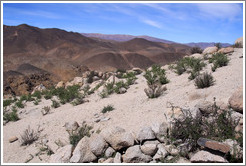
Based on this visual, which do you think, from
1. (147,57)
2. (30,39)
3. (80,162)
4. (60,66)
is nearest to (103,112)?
(80,162)

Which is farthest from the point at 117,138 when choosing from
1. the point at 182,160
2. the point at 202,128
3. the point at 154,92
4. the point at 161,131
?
the point at 154,92

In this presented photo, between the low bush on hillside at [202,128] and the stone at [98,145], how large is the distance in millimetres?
1140

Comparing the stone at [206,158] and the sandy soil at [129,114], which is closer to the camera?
the stone at [206,158]

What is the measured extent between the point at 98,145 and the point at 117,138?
358 mm

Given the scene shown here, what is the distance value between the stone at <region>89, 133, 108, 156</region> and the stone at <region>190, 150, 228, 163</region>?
1512 mm

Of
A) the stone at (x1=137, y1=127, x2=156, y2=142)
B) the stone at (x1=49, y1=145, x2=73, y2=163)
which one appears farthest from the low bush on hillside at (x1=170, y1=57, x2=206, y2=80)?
the stone at (x1=49, y1=145, x2=73, y2=163)

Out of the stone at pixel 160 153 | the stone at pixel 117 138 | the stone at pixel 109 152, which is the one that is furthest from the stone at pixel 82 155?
the stone at pixel 160 153

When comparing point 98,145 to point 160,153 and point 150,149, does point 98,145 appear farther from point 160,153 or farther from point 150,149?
point 160,153

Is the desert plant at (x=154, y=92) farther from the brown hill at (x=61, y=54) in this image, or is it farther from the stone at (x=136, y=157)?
the brown hill at (x=61, y=54)

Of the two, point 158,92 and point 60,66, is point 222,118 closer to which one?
point 158,92

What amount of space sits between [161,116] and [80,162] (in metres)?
2.18

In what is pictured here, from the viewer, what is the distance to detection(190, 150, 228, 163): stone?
282cm

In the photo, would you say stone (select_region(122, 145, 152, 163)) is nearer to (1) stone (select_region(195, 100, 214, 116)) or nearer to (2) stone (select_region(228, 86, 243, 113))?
(1) stone (select_region(195, 100, 214, 116))

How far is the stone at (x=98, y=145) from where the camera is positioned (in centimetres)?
378
